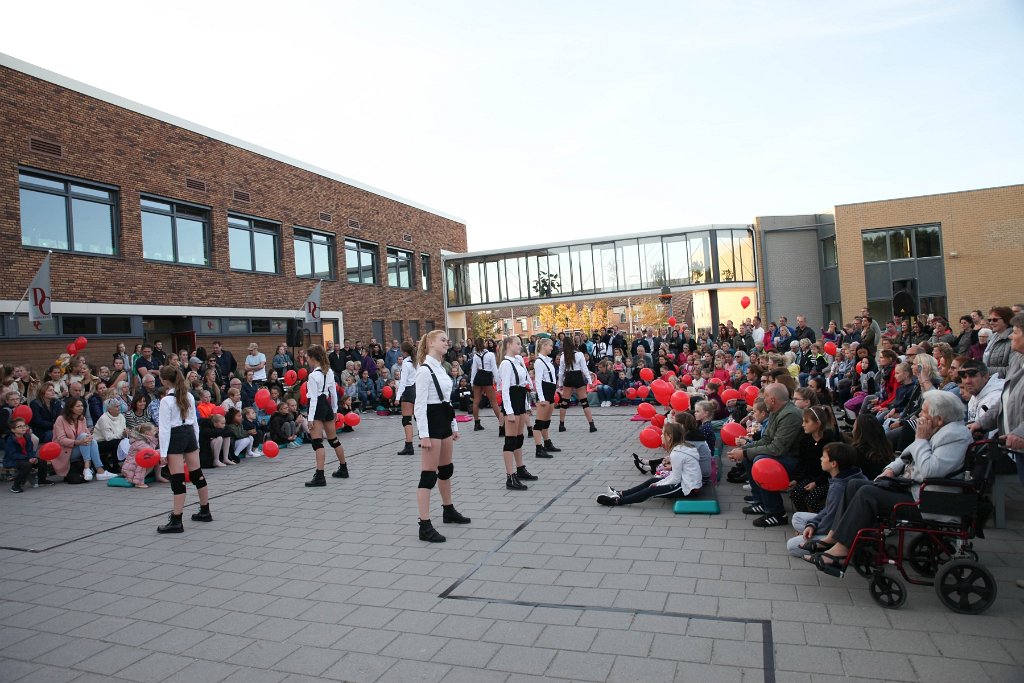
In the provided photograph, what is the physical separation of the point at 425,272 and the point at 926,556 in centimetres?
2992

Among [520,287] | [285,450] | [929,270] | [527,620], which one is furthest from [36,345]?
[929,270]

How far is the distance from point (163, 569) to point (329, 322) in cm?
2062

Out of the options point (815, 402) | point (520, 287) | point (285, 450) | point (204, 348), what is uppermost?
point (520, 287)

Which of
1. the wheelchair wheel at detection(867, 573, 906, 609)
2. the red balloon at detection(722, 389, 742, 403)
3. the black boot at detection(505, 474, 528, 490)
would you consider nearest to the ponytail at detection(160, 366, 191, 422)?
the black boot at detection(505, 474, 528, 490)

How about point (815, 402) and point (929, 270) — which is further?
point (929, 270)

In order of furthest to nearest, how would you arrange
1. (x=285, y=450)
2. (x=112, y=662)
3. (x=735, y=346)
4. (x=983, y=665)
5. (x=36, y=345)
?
1. (x=735, y=346)
2. (x=36, y=345)
3. (x=285, y=450)
4. (x=112, y=662)
5. (x=983, y=665)

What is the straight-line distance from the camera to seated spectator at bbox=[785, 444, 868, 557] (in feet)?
15.3

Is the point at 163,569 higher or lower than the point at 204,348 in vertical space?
lower

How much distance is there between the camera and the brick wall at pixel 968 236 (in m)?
25.9

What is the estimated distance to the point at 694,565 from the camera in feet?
16.4

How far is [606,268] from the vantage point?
31438mm

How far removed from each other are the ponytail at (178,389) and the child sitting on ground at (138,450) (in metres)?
2.78

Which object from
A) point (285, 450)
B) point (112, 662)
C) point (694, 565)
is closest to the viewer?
point (112, 662)

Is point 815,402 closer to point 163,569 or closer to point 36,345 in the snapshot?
point 163,569
